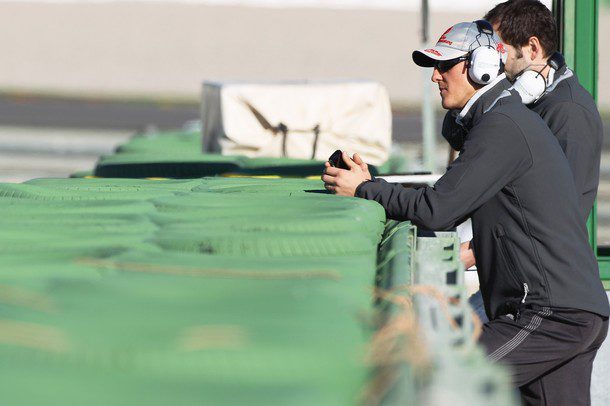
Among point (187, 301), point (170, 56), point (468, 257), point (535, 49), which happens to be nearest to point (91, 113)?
point (170, 56)

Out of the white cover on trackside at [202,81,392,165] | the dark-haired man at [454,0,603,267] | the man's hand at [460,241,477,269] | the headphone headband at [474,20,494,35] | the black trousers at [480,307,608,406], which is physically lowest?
the black trousers at [480,307,608,406]

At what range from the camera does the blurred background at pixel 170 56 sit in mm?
21172

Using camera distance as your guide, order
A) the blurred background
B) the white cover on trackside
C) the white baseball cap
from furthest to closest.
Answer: the blurred background < the white cover on trackside < the white baseball cap

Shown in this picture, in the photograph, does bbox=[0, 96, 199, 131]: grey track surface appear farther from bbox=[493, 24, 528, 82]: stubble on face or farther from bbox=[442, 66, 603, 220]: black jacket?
bbox=[442, 66, 603, 220]: black jacket

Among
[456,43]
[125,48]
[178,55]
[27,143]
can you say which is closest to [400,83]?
[178,55]

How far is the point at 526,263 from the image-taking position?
312 centimetres

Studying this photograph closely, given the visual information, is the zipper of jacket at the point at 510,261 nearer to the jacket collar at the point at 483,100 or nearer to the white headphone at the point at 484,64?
Result: the jacket collar at the point at 483,100

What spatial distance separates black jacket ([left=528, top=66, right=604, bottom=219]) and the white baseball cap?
0.35 meters

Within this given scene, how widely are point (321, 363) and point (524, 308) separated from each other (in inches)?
67.0

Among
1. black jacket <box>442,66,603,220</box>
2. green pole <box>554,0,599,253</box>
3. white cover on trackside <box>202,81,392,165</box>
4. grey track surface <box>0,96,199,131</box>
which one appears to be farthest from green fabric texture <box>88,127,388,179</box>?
grey track surface <box>0,96,199,131</box>

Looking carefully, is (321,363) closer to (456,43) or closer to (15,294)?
(15,294)

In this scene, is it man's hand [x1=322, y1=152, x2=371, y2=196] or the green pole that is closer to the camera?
man's hand [x1=322, y1=152, x2=371, y2=196]

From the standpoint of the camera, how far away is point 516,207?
3.13 m

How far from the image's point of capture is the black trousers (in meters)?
3.12
